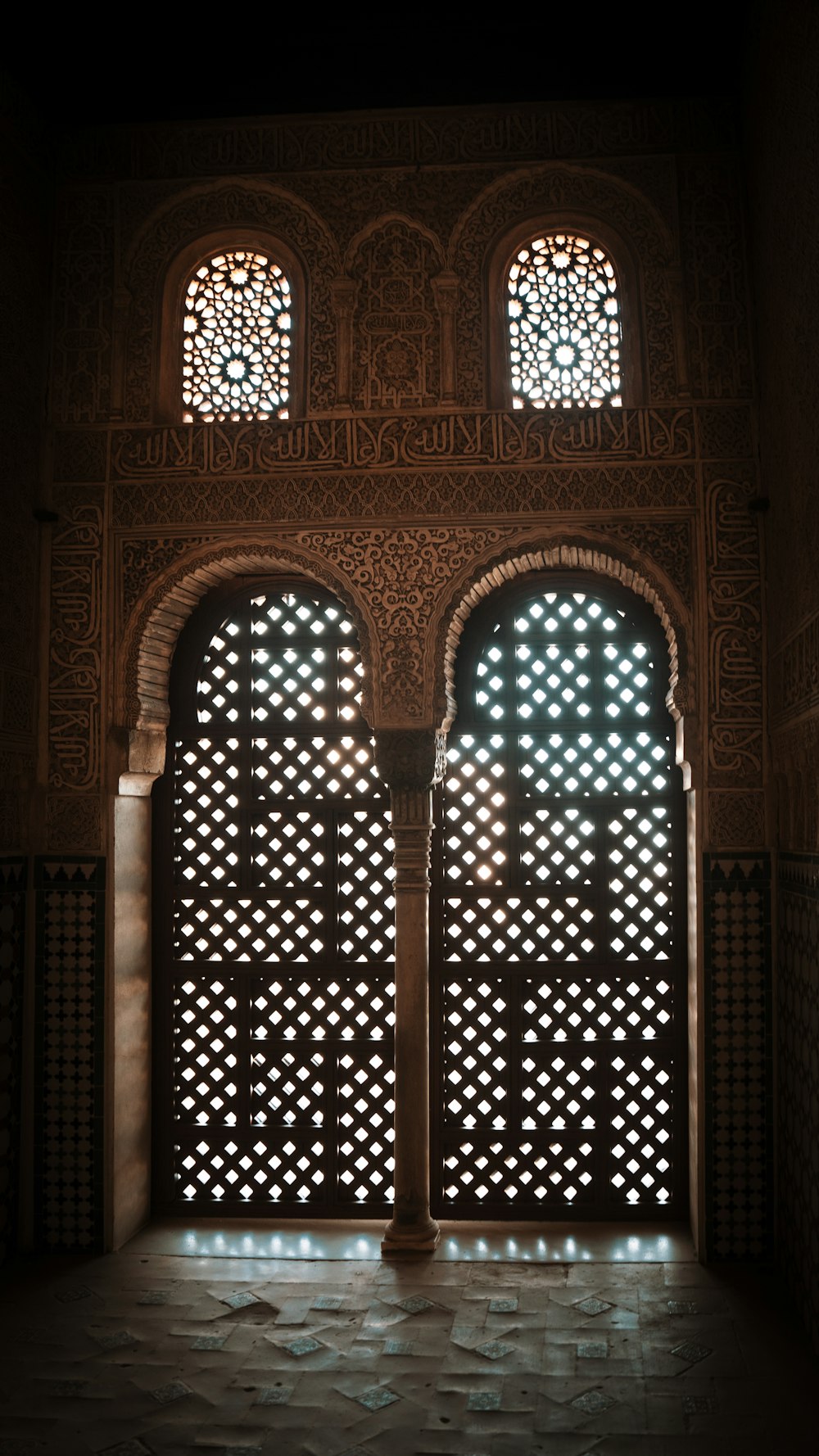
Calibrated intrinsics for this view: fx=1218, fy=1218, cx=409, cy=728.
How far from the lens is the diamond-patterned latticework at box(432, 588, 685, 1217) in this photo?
634cm

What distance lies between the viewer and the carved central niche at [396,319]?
20.3 ft

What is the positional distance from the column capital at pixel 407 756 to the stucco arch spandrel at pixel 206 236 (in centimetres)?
196

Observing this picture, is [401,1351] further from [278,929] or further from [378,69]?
[378,69]

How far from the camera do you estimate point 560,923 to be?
648 cm

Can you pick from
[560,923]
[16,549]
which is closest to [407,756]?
[560,923]

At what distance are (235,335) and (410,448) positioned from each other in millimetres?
1209

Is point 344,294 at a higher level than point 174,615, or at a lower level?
higher

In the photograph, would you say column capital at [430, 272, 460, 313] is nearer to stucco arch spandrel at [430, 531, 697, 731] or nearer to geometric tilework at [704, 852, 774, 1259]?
stucco arch spandrel at [430, 531, 697, 731]

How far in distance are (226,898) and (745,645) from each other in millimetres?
3028

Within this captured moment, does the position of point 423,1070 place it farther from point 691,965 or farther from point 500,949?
point 691,965

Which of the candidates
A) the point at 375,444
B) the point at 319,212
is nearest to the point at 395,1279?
the point at 375,444

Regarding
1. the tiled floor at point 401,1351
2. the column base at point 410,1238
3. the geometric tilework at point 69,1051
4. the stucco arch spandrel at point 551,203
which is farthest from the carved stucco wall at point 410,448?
the column base at point 410,1238

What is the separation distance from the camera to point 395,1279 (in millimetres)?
5586

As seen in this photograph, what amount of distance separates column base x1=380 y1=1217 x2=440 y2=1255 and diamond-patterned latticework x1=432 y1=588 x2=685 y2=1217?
404 millimetres
